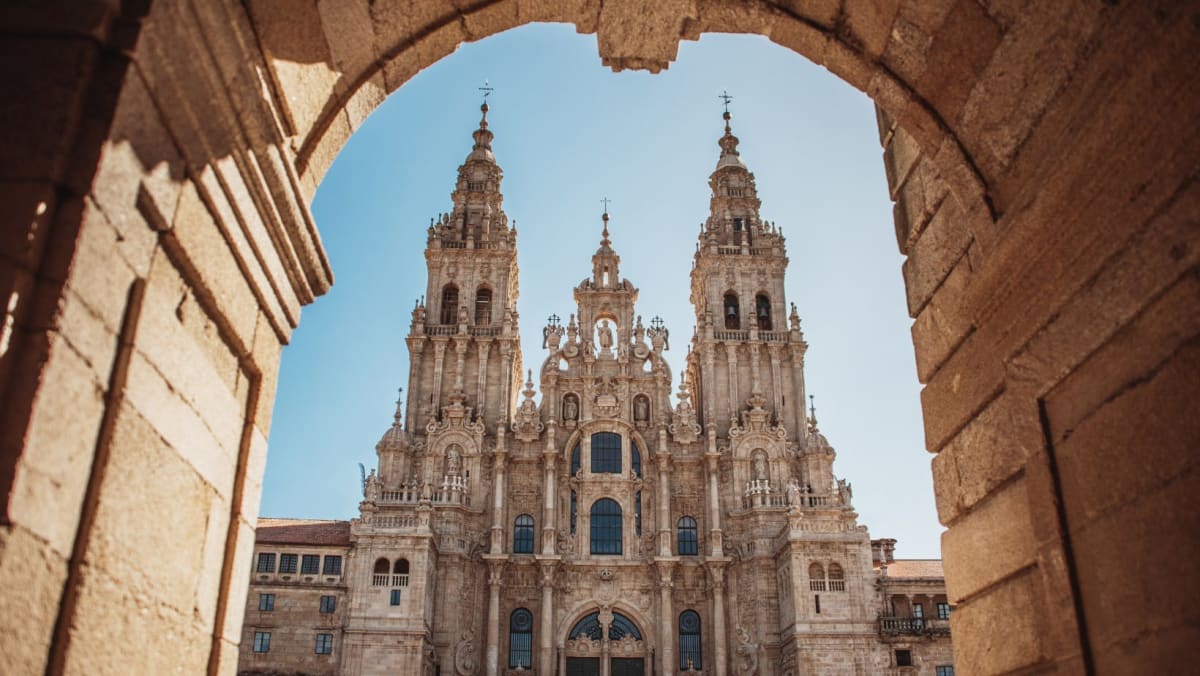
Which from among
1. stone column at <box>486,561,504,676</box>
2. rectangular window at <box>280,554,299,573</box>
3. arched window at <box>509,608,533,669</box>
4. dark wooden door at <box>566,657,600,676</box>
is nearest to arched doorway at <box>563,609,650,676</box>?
dark wooden door at <box>566,657,600,676</box>

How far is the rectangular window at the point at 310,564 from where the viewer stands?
112 ft

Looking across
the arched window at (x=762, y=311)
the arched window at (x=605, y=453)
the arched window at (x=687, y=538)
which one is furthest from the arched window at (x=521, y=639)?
the arched window at (x=762, y=311)

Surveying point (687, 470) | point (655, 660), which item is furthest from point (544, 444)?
point (655, 660)

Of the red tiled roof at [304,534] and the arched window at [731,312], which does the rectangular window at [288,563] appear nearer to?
the red tiled roof at [304,534]

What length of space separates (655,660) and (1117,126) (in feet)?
110

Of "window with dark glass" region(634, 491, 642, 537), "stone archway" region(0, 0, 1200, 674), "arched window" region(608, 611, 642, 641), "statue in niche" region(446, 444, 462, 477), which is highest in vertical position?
"statue in niche" region(446, 444, 462, 477)

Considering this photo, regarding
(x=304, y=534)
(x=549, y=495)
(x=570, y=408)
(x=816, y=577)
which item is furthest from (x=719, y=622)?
(x=304, y=534)

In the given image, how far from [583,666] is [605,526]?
17.5 feet

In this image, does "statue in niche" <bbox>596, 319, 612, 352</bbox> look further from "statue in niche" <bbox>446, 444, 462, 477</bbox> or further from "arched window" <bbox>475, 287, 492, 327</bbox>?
"statue in niche" <bbox>446, 444, 462, 477</bbox>

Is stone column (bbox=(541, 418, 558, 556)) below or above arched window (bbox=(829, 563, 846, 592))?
above

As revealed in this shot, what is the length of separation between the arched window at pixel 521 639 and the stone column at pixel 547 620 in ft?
2.18

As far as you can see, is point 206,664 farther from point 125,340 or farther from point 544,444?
point 544,444

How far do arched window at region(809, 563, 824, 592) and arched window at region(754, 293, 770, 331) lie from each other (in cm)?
1153

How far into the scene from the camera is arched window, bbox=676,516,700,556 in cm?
3750
